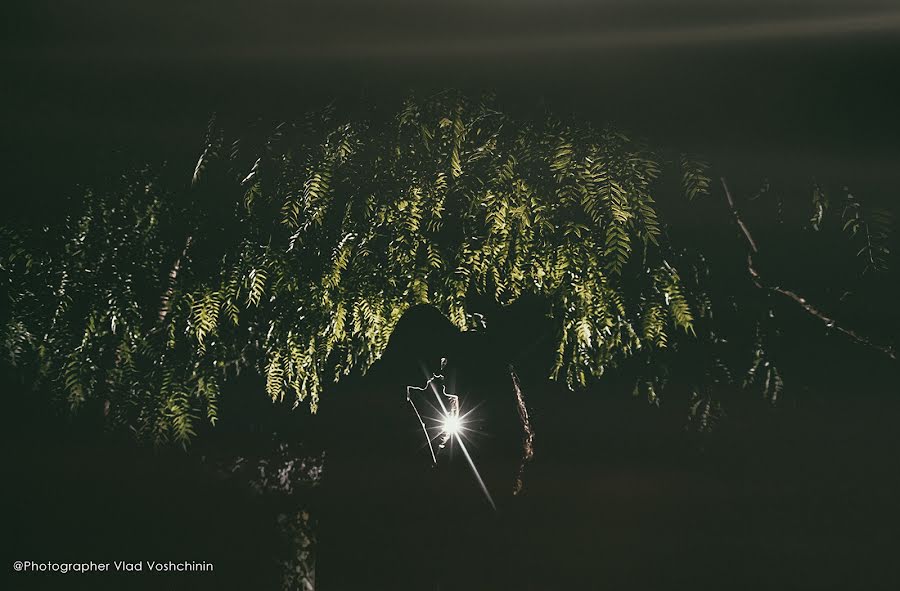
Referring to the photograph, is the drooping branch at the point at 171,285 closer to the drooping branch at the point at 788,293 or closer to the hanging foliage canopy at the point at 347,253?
the hanging foliage canopy at the point at 347,253

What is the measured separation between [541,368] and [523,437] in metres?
0.13

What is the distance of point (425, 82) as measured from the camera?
1442mm

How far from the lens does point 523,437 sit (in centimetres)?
138

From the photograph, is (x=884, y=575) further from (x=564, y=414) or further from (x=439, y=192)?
(x=439, y=192)

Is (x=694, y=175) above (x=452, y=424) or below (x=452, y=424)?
above

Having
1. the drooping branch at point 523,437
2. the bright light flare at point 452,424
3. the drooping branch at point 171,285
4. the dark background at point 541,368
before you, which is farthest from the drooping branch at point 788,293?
the drooping branch at point 171,285

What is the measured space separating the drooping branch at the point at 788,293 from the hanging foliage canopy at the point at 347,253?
8 cm

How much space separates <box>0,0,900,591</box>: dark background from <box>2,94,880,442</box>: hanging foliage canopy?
67mm

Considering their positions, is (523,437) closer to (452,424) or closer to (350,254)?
(452,424)

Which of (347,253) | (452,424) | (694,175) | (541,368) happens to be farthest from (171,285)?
(694,175)

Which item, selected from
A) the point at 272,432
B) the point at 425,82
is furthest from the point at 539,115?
the point at 272,432

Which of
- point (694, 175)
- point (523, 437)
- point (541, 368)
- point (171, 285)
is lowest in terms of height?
point (523, 437)

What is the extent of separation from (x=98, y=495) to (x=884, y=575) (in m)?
1.37

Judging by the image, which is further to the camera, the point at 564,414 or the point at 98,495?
the point at 98,495
